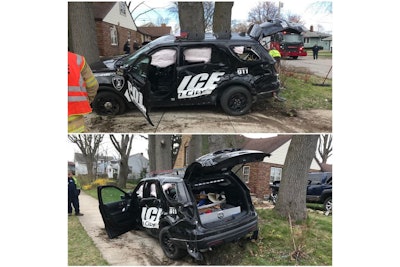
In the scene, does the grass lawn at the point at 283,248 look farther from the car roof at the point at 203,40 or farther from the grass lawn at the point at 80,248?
the car roof at the point at 203,40

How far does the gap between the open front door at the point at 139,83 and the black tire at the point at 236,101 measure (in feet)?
3.65

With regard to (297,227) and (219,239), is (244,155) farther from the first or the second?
(297,227)

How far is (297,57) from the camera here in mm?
4391

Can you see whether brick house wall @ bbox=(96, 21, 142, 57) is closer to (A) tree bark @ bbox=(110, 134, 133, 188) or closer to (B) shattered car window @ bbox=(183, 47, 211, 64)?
(B) shattered car window @ bbox=(183, 47, 211, 64)

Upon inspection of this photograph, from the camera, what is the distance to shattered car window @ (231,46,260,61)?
4578 millimetres

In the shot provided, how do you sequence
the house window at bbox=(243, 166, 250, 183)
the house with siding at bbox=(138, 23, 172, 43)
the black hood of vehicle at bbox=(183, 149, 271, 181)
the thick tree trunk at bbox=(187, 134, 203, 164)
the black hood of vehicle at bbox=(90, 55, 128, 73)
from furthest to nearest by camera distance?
the house window at bbox=(243, 166, 250, 183) → the thick tree trunk at bbox=(187, 134, 203, 164) → the black hood of vehicle at bbox=(90, 55, 128, 73) → the house with siding at bbox=(138, 23, 172, 43) → the black hood of vehicle at bbox=(183, 149, 271, 181)

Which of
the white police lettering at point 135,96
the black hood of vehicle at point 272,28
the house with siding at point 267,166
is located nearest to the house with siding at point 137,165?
the white police lettering at point 135,96

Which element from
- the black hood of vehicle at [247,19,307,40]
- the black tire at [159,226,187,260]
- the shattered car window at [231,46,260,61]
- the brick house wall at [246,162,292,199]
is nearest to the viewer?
the black tire at [159,226,187,260]

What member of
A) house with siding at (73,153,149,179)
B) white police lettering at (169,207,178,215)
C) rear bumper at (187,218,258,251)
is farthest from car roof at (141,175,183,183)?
house with siding at (73,153,149,179)

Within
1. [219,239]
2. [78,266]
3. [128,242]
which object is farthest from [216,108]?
[78,266]

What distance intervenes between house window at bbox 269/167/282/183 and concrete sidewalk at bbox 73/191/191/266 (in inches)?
81.0

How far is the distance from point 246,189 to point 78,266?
237 centimetres

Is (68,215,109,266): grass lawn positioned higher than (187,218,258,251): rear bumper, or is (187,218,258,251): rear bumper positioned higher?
(187,218,258,251): rear bumper

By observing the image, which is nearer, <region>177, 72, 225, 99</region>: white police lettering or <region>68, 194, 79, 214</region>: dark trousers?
<region>68, 194, 79, 214</region>: dark trousers
